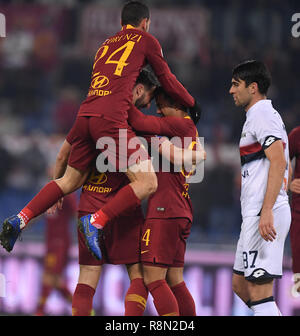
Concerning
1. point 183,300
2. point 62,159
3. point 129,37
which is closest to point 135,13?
point 129,37

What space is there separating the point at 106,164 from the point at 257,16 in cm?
922

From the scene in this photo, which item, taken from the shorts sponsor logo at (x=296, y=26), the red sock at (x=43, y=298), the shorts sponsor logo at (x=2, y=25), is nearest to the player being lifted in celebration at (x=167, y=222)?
the red sock at (x=43, y=298)

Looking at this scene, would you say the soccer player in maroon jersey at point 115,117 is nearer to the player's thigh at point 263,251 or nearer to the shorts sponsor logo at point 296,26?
the player's thigh at point 263,251

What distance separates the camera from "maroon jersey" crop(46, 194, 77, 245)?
7617 millimetres

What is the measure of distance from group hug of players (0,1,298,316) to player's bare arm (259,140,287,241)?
10cm

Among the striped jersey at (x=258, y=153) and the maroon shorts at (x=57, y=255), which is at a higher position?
the striped jersey at (x=258, y=153)

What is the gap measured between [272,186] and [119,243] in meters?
1.03

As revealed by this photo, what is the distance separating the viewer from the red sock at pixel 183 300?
440 cm

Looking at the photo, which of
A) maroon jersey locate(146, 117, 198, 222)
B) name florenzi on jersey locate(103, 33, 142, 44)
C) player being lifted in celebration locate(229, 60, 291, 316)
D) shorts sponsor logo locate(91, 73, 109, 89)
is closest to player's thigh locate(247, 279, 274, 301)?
player being lifted in celebration locate(229, 60, 291, 316)

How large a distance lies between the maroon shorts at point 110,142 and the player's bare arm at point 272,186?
2.43 feet

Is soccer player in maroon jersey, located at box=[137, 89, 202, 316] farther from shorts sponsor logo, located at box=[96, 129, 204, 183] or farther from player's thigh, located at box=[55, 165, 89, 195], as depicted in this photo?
player's thigh, located at box=[55, 165, 89, 195]
